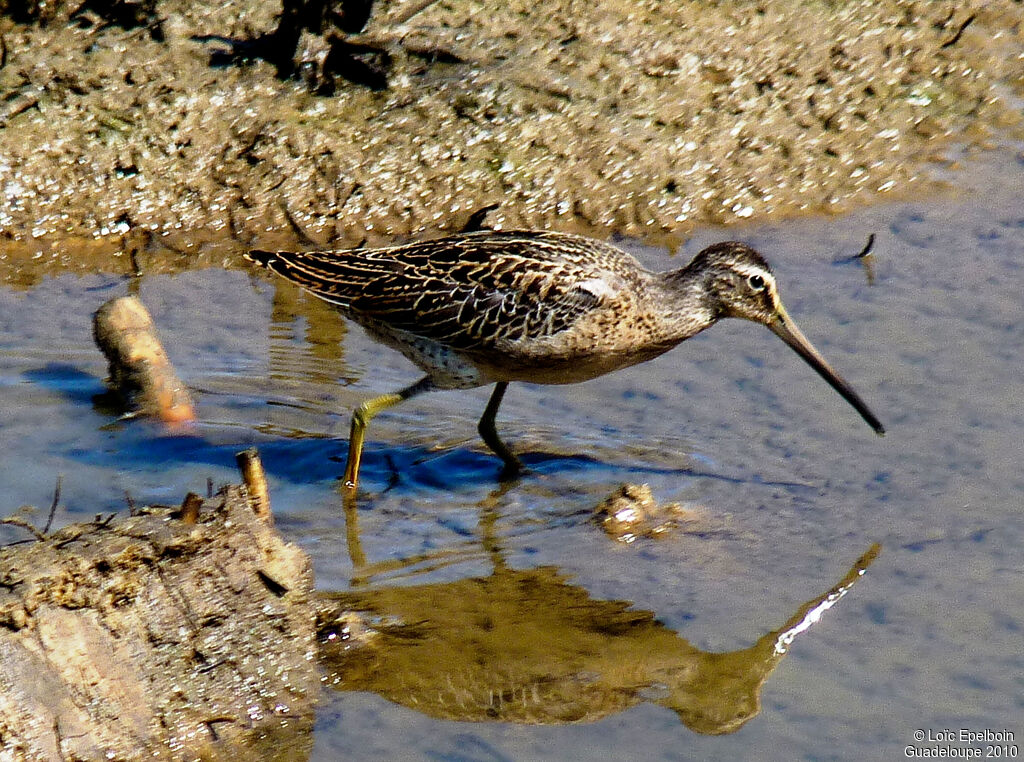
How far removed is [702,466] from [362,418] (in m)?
1.35

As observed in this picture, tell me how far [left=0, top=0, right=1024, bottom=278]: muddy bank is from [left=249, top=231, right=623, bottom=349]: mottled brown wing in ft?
4.62

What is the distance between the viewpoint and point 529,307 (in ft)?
18.4

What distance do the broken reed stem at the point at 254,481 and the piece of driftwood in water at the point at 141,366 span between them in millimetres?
1817

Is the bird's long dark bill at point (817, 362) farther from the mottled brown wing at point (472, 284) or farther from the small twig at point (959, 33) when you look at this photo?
the small twig at point (959, 33)

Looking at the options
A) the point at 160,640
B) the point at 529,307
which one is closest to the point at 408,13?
the point at 529,307

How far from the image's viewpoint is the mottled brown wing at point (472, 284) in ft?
18.4

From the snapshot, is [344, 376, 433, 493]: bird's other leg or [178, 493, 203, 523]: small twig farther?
[344, 376, 433, 493]: bird's other leg

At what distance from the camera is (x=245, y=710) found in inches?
156

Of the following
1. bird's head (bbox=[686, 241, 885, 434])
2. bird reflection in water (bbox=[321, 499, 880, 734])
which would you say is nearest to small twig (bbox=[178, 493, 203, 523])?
bird reflection in water (bbox=[321, 499, 880, 734])

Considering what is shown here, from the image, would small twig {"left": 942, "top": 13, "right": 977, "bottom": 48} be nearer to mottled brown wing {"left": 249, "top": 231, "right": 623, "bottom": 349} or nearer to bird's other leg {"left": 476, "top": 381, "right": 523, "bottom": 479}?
mottled brown wing {"left": 249, "top": 231, "right": 623, "bottom": 349}

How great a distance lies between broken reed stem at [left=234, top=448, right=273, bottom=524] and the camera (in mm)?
4105

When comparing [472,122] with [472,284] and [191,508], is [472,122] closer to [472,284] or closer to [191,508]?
[472,284]

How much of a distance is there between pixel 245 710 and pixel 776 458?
8.07 feet

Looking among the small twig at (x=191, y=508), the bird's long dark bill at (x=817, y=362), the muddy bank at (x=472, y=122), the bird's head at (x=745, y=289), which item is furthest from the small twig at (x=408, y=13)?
the small twig at (x=191, y=508)
